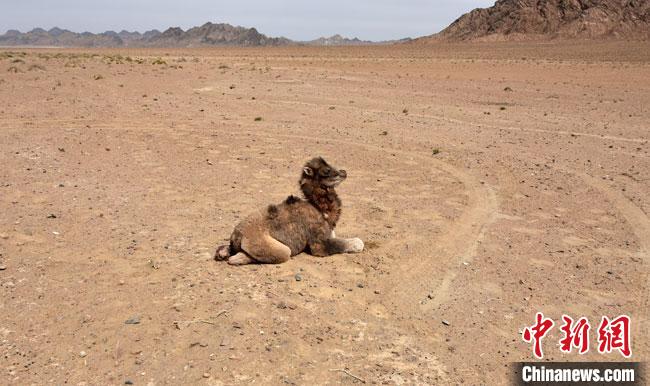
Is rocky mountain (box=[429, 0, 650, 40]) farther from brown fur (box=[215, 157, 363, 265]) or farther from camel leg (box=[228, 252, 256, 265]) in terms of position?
camel leg (box=[228, 252, 256, 265])

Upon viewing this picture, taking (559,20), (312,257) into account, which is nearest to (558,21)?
(559,20)

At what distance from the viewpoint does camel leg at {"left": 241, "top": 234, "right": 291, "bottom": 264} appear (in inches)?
268

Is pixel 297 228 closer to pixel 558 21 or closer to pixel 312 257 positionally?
pixel 312 257

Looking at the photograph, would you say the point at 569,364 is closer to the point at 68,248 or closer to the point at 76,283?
the point at 76,283

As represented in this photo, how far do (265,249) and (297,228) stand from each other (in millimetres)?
522

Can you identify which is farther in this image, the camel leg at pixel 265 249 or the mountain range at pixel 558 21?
the mountain range at pixel 558 21

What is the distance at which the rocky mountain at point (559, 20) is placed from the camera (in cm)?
10062

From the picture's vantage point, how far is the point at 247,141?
48.1 ft

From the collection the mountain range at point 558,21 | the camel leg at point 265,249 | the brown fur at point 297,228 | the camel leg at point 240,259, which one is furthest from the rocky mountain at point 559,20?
the camel leg at point 240,259

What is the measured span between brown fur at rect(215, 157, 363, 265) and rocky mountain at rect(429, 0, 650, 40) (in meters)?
105

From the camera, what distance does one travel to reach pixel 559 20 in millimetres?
108938

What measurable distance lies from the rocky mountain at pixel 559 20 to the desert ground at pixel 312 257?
318 feet

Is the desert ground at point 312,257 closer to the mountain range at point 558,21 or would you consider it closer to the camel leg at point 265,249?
the camel leg at point 265,249

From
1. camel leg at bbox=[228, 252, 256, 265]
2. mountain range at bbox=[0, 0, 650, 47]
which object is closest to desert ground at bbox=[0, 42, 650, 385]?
camel leg at bbox=[228, 252, 256, 265]
